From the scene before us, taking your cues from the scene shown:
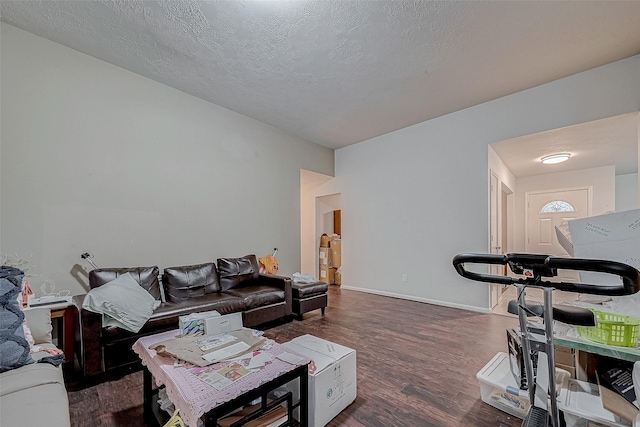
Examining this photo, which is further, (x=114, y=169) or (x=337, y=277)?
(x=337, y=277)

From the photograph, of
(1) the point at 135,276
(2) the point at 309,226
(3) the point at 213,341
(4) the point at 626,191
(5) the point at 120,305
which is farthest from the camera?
(2) the point at 309,226

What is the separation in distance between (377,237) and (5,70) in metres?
5.24

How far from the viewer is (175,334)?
1.88 meters

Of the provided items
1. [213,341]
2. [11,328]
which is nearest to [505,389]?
[213,341]

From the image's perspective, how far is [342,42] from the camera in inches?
106

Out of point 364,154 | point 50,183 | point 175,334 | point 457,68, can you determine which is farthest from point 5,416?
point 364,154

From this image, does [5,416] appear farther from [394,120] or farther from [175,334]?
[394,120]

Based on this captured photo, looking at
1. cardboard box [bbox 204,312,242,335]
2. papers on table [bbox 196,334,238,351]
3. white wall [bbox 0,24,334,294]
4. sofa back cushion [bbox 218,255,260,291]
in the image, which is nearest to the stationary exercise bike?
papers on table [bbox 196,334,238,351]

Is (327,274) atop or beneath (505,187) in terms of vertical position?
beneath

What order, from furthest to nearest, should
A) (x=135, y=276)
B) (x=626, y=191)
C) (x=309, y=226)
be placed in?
(x=309, y=226)
(x=626, y=191)
(x=135, y=276)

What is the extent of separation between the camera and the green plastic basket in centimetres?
130

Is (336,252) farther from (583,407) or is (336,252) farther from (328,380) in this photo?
(583,407)

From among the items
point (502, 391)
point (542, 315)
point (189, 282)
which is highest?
point (542, 315)

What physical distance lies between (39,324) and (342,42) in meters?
3.34
